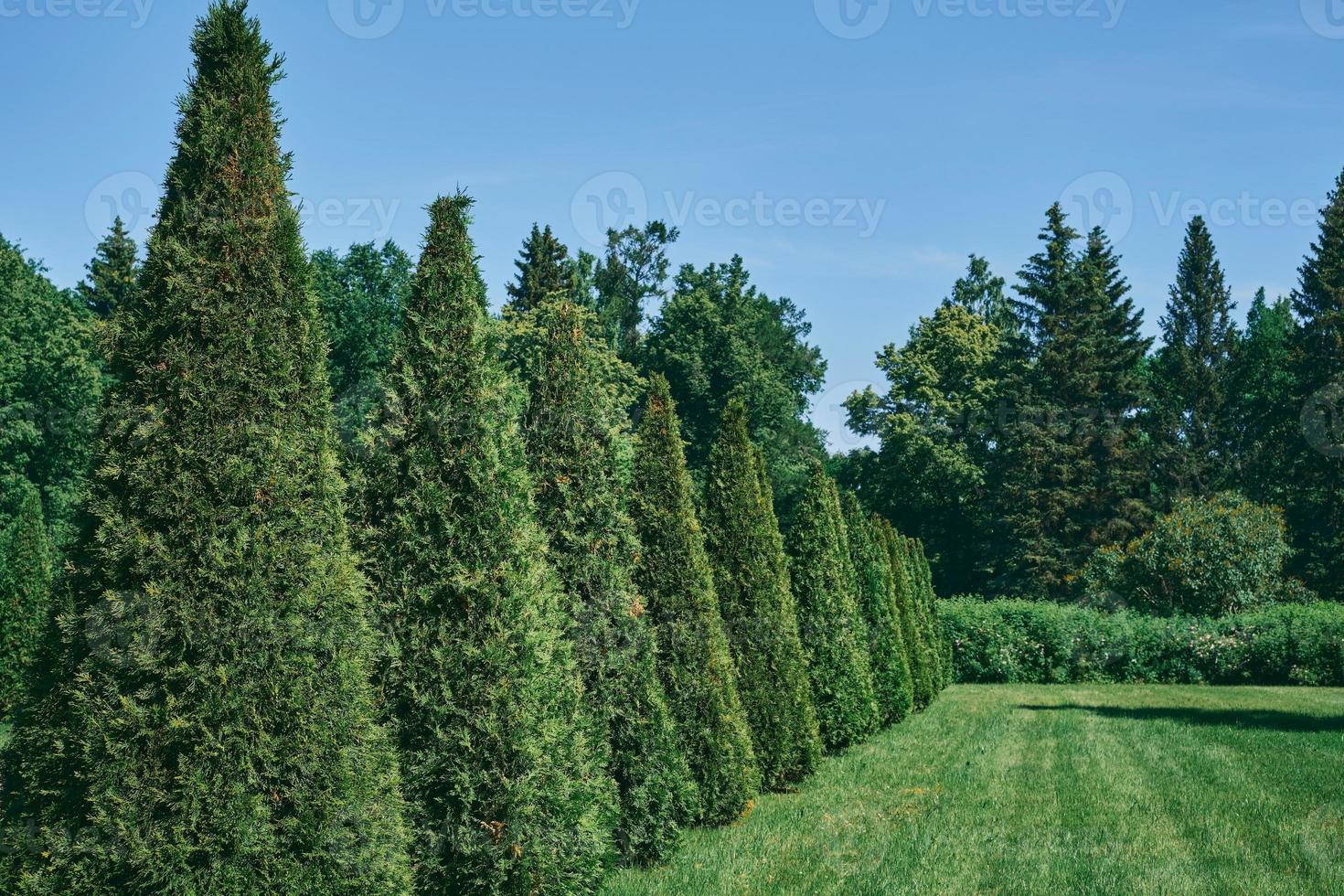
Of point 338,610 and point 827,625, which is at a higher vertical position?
point 338,610

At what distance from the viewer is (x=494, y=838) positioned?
6.88 m

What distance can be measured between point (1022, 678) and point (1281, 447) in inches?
1023

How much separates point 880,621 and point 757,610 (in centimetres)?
853

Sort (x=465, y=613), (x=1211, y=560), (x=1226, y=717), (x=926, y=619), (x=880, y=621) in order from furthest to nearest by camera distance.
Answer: (x=1211, y=560) → (x=926, y=619) → (x=1226, y=717) → (x=880, y=621) → (x=465, y=613)

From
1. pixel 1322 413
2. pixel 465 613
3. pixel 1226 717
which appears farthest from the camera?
pixel 1322 413

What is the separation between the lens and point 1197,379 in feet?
182

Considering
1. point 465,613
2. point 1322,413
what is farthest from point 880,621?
point 1322,413

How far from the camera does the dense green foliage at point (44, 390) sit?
115 ft

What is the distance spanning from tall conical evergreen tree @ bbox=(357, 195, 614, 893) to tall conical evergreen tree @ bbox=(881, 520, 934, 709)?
17.8m

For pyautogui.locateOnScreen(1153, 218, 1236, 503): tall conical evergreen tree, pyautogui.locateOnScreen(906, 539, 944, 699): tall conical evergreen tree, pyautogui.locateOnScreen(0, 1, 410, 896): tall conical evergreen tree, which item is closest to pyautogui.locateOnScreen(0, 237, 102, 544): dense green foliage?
pyautogui.locateOnScreen(906, 539, 944, 699): tall conical evergreen tree

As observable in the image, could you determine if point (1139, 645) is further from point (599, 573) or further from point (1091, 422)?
point (599, 573)

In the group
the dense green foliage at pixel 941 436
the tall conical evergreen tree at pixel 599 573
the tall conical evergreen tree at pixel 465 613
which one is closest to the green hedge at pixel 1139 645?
the dense green foliage at pixel 941 436

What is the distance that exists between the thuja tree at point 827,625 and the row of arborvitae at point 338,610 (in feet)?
17.0

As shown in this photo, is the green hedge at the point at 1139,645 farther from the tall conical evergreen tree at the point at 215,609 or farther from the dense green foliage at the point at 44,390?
the tall conical evergreen tree at the point at 215,609
